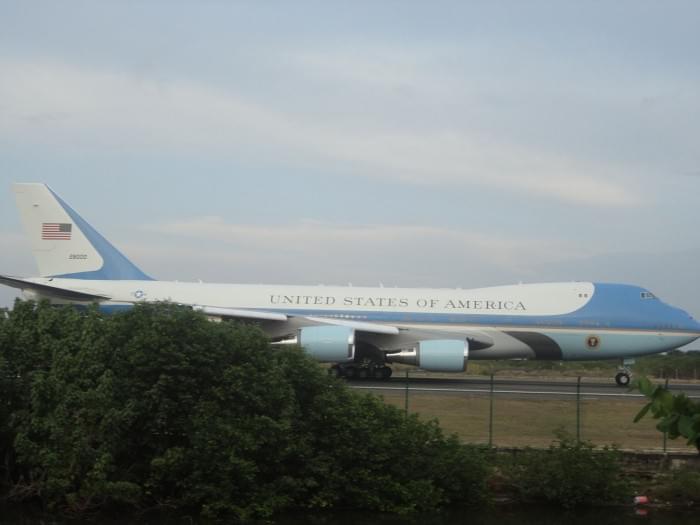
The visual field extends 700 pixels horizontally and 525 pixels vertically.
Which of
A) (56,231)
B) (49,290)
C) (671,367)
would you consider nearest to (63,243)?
(56,231)

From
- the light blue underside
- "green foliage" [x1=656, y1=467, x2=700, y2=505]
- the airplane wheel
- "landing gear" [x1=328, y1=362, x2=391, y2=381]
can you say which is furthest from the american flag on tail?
"green foliage" [x1=656, y1=467, x2=700, y2=505]

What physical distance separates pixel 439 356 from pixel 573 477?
11498mm

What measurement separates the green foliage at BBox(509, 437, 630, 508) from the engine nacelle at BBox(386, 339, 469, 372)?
35.8ft

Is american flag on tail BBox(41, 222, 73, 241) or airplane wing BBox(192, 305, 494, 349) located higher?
american flag on tail BBox(41, 222, 73, 241)

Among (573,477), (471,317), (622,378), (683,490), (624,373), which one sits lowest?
(683,490)

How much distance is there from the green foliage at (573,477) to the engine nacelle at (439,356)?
10.9 meters

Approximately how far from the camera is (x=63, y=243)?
34062mm

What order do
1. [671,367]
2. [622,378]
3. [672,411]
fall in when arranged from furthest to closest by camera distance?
[671,367] → [622,378] → [672,411]

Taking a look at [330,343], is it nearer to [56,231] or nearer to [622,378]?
[622,378]

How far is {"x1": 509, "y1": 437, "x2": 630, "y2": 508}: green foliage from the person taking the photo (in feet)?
52.4

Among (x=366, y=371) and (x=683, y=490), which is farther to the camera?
(x=366, y=371)

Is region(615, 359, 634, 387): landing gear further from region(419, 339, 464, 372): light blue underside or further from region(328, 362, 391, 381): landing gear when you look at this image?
region(328, 362, 391, 381): landing gear

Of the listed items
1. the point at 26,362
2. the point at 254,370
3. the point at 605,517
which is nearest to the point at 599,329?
the point at 605,517

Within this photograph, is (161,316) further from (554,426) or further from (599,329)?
(599,329)
